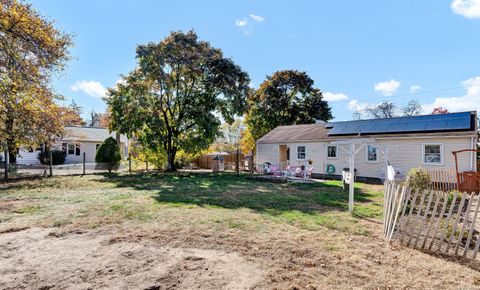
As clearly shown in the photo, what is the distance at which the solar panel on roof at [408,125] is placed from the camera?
14.5m

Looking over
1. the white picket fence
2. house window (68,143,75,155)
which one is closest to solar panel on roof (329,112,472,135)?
the white picket fence

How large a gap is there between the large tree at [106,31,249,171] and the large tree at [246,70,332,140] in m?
11.4

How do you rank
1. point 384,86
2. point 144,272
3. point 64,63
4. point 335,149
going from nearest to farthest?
1. point 144,272
2. point 64,63
3. point 335,149
4. point 384,86

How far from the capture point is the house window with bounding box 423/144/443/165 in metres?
14.8

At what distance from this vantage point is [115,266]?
3879 millimetres

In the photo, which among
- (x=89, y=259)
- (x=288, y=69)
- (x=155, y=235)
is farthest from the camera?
(x=288, y=69)

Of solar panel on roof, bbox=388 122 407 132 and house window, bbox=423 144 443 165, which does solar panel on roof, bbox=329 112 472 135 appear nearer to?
solar panel on roof, bbox=388 122 407 132

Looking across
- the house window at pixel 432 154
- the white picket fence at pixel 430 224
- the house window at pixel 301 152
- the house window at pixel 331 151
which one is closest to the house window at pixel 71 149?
the house window at pixel 301 152

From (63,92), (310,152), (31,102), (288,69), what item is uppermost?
(288,69)

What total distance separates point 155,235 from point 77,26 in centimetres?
1217

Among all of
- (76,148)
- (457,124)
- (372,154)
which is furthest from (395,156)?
(76,148)

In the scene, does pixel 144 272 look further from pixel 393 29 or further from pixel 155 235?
pixel 393 29

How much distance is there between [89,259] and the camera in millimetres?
4133

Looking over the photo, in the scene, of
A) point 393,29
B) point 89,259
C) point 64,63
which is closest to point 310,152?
point 393,29
